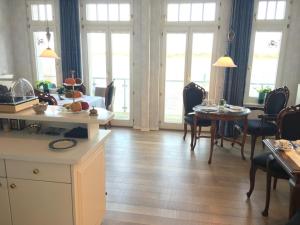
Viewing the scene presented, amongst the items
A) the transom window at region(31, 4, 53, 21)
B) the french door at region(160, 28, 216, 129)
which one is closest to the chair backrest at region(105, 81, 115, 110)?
the french door at region(160, 28, 216, 129)

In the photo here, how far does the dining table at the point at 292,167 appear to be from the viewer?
6.67 ft

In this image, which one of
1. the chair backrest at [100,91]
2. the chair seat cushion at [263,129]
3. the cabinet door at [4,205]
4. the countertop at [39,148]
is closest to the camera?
the countertop at [39,148]

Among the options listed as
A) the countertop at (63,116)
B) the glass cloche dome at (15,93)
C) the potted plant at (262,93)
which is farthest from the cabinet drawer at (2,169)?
the potted plant at (262,93)

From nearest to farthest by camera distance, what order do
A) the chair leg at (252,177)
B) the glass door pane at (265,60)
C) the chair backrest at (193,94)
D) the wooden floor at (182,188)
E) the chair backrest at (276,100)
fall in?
the wooden floor at (182,188)
the chair leg at (252,177)
the chair backrest at (276,100)
the chair backrest at (193,94)
the glass door pane at (265,60)

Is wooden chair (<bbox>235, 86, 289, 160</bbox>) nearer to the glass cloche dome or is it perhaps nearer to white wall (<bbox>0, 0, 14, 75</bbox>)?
the glass cloche dome

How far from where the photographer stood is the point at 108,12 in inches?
215

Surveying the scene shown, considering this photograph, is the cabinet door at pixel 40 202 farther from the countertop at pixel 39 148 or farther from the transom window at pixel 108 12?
the transom window at pixel 108 12

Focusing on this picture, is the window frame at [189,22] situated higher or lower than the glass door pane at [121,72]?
higher

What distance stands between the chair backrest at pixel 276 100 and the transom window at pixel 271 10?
60.2 inches

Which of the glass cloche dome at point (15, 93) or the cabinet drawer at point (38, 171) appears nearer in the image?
the cabinet drawer at point (38, 171)

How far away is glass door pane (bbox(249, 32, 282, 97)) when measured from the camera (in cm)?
502

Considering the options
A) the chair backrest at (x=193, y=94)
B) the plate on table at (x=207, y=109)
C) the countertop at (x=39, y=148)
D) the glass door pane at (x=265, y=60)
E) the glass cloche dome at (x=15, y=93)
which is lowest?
the plate on table at (x=207, y=109)

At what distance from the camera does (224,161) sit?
409cm

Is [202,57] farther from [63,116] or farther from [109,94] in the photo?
[63,116]
